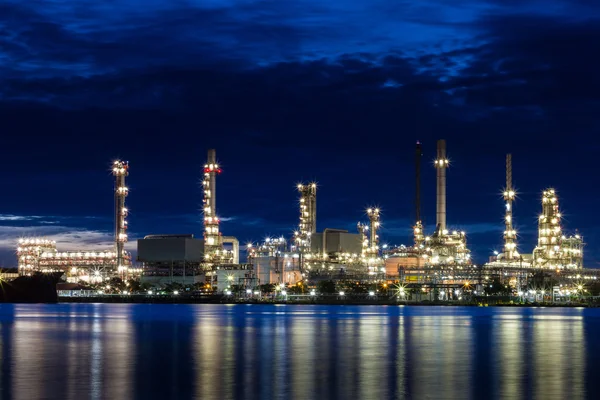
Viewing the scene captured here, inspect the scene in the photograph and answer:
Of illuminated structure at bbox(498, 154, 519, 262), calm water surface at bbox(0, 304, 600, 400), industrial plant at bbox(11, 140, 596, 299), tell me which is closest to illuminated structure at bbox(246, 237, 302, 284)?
industrial plant at bbox(11, 140, 596, 299)

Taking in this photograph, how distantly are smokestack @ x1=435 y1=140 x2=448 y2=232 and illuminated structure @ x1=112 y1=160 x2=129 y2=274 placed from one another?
57.7 metres

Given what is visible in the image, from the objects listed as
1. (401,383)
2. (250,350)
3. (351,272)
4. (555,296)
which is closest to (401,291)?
(351,272)

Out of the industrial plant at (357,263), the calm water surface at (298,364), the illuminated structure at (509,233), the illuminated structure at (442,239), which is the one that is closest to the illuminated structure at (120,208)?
the industrial plant at (357,263)

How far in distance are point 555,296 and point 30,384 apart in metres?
155

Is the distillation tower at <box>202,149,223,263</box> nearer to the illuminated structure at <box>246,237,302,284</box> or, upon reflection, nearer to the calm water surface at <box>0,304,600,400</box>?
the illuminated structure at <box>246,237,302,284</box>

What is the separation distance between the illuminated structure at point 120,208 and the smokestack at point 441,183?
57.7 metres

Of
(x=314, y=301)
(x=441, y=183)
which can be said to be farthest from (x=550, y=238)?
(x=314, y=301)

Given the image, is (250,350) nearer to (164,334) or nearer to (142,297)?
(164,334)

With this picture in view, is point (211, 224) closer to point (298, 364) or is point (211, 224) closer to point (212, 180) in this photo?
point (212, 180)

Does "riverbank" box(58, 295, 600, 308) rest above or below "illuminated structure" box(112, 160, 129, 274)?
below

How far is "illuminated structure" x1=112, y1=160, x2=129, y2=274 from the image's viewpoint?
196 metres

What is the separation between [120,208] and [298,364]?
6028 inches

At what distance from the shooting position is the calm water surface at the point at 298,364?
3553 cm

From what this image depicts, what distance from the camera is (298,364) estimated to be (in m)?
46.4
